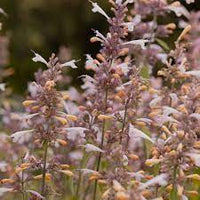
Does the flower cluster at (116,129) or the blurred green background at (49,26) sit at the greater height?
the blurred green background at (49,26)

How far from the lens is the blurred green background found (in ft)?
51.9

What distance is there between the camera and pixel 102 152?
11.9 ft

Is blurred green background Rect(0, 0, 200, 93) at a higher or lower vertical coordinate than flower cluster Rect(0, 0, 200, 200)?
higher

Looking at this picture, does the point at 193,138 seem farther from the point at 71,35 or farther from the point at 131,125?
the point at 71,35

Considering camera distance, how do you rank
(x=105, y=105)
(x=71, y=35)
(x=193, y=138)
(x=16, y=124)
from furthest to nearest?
(x=71, y=35)
(x=16, y=124)
(x=105, y=105)
(x=193, y=138)

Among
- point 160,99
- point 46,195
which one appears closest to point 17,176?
point 46,195

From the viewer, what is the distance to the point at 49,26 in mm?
16656

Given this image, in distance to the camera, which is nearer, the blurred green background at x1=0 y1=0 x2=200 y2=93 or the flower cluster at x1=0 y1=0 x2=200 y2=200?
the flower cluster at x1=0 y1=0 x2=200 y2=200

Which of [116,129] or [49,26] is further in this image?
[49,26]

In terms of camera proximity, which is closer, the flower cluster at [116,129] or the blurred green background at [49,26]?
the flower cluster at [116,129]

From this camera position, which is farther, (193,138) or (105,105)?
(105,105)

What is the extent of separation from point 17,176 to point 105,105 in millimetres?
542

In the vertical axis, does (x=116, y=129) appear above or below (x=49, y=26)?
below

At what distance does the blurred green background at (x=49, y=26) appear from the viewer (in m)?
15.8
